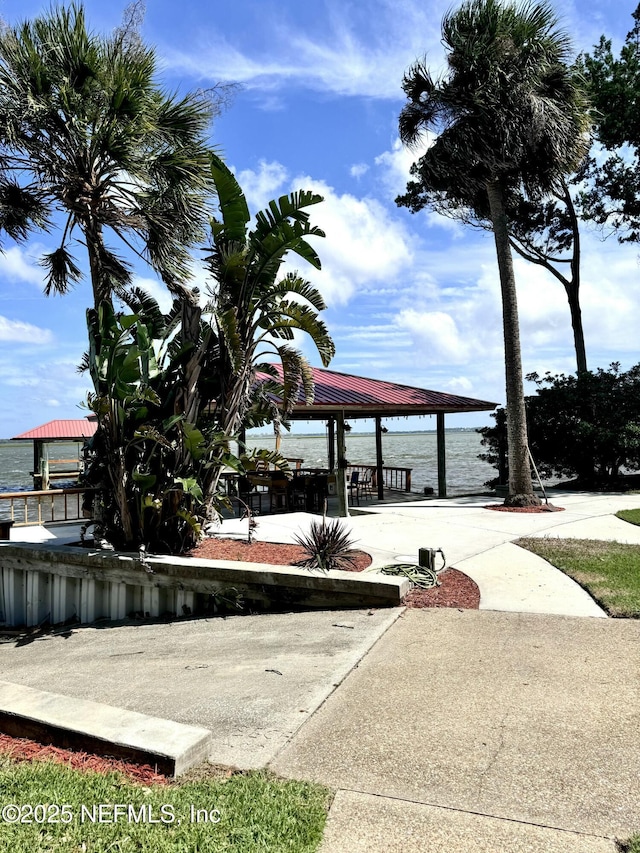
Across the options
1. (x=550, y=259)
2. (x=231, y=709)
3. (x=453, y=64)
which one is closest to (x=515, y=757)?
(x=231, y=709)

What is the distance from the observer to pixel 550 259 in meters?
23.5

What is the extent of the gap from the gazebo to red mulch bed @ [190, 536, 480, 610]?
155 inches

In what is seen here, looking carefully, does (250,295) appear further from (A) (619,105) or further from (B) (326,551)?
(A) (619,105)

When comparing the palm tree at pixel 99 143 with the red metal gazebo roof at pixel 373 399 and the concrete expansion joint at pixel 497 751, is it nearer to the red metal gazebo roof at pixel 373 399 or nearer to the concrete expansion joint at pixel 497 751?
the red metal gazebo roof at pixel 373 399

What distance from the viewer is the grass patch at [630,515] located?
11.0 m

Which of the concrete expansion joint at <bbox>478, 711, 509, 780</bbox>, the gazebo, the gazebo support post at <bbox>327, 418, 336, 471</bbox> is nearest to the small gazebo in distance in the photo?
the gazebo support post at <bbox>327, 418, 336, 471</bbox>

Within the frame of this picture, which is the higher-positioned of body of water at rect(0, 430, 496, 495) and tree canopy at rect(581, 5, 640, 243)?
tree canopy at rect(581, 5, 640, 243)

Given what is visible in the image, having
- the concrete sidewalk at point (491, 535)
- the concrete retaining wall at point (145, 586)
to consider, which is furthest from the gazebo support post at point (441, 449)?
the concrete retaining wall at point (145, 586)

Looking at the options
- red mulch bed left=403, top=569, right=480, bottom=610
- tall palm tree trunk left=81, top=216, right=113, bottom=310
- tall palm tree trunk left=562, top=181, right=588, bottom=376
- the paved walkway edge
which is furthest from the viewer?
tall palm tree trunk left=562, top=181, right=588, bottom=376

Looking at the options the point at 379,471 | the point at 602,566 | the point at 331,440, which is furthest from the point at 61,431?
the point at 602,566

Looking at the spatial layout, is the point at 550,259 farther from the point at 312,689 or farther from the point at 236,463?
the point at 312,689

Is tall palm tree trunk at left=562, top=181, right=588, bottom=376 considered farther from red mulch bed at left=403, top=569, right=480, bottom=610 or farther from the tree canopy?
red mulch bed at left=403, top=569, right=480, bottom=610

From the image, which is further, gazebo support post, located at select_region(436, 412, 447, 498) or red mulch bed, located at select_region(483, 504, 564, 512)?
gazebo support post, located at select_region(436, 412, 447, 498)

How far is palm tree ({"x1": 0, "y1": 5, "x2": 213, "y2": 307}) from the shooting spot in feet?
27.8
